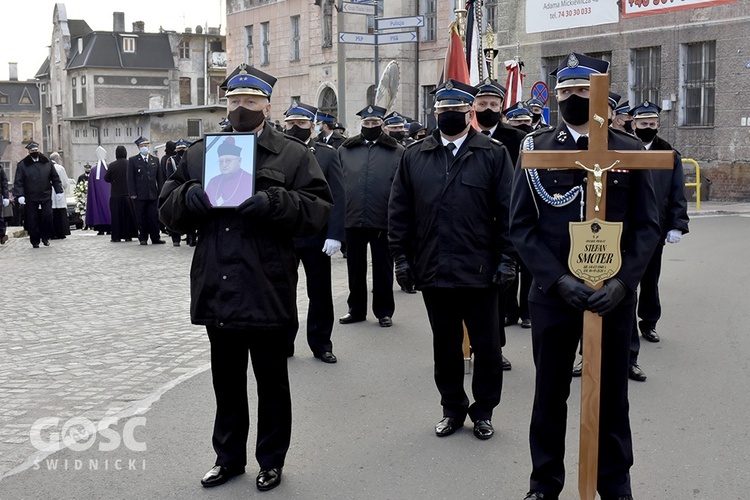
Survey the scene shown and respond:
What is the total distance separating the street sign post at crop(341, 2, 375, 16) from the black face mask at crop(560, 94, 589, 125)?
1509cm

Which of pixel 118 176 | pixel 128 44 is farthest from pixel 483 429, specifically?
pixel 128 44

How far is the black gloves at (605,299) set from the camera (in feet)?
15.5

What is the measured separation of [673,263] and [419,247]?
9.11 m

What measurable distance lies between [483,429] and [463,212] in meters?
1.34

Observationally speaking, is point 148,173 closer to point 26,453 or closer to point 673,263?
point 673,263

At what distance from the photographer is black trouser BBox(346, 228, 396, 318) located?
34.6 ft

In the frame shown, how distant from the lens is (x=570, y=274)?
4852 mm

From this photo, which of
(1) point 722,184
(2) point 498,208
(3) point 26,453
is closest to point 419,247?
(2) point 498,208

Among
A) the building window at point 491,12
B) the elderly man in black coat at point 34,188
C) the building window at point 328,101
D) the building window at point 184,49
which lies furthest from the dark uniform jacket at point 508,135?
the building window at point 184,49

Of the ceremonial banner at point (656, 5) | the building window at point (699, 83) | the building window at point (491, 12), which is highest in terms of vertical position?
the building window at point (491, 12)

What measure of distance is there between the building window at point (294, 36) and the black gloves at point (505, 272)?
1651 inches

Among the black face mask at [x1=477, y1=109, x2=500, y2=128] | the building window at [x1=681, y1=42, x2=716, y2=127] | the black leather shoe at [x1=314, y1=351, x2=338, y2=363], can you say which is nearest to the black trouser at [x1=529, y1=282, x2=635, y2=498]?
the black leather shoe at [x1=314, y1=351, x2=338, y2=363]

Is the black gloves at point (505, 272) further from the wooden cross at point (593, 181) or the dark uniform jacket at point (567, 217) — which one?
the wooden cross at point (593, 181)

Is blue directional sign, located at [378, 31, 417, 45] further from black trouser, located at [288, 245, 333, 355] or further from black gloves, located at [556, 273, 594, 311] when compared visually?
black gloves, located at [556, 273, 594, 311]
